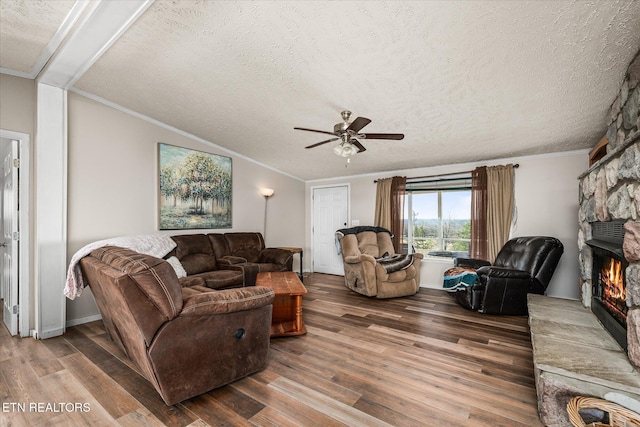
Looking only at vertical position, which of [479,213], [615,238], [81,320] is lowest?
[81,320]

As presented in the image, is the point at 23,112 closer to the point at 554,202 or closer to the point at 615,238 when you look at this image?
the point at 615,238

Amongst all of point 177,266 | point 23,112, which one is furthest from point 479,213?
point 23,112

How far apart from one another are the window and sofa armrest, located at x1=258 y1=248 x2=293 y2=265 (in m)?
2.21

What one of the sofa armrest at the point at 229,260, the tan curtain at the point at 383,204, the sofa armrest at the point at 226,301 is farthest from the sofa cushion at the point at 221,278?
the tan curtain at the point at 383,204

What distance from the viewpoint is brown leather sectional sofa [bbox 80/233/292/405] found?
1.67 metres

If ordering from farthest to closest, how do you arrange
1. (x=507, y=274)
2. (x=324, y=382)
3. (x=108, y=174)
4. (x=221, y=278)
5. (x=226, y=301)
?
1. (x=221, y=278)
2. (x=108, y=174)
3. (x=507, y=274)
4. (x=324, y=382)
5. (x=226, y=301)

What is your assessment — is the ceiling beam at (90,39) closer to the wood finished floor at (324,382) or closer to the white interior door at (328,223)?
the wood finished floor at (324,382)

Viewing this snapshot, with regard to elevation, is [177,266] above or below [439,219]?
below

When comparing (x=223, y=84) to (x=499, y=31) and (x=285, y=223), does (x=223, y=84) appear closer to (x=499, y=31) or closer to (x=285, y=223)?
(x=499, y=31)

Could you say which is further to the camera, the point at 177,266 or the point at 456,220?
the point at 456,220

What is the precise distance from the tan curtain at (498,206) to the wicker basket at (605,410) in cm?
319

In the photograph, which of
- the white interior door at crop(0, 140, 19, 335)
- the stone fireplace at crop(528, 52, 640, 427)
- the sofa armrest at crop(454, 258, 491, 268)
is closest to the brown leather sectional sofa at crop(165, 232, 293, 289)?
the white interior door at crop(0, 140, 19, 335)

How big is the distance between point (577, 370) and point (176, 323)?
7.64ft

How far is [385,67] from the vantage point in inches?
97.2
